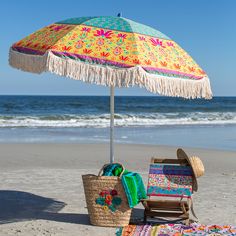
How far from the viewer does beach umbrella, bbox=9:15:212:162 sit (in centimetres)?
463

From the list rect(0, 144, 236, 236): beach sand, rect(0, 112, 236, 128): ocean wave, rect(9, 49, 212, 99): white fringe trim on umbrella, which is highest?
rect(9, 49, 212, 99): white fringe trim on umbrella

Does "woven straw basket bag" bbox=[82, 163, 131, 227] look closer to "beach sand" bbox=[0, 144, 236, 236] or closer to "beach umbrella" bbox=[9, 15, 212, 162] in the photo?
"beach sand" bbox=[0, 144, 236, 236]

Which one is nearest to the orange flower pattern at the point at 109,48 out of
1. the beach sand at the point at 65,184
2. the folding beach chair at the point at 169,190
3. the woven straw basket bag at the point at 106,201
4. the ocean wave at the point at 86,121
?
the folding beach chair at the point at 169,190

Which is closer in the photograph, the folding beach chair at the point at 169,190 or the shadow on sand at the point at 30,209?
the folding beach chair at the point at 169,190

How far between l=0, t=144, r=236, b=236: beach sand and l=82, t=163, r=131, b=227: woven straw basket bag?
0.39 ft

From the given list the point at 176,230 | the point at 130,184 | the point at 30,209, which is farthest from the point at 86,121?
the point at 130,184

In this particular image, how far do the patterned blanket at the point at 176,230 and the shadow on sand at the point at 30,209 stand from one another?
0.53 meters

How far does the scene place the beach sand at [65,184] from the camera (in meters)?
5.54

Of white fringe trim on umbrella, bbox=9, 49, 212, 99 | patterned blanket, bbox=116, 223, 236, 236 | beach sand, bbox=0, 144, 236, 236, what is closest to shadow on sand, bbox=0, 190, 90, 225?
beach sand, bbox=0, 144, 236, 236

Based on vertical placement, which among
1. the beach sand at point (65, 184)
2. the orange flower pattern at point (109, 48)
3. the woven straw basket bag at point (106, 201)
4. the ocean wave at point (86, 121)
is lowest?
the ocean wave at point (86, 121)

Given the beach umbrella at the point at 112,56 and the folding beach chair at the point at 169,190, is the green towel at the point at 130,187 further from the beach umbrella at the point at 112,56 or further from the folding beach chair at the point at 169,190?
the beach umbrella at the point at 112,56

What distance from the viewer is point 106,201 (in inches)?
207

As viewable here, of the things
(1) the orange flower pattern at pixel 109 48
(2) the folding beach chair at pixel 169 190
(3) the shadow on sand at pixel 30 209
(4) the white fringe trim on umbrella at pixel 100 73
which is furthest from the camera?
(3) the shadow on sand at pixel 30 209

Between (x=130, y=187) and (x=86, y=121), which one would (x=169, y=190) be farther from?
(x=86, y=121)
